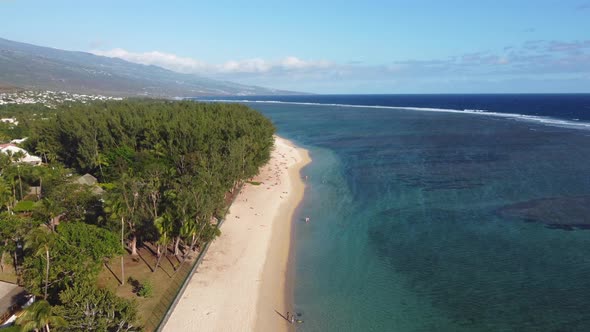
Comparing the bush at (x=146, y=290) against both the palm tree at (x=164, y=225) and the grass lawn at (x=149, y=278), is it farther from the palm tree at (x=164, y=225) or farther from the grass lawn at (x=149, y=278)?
the palm tree at (x=164, y=225)

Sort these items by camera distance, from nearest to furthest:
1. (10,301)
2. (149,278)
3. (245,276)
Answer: (10,301) < (149,278) < (245,276)

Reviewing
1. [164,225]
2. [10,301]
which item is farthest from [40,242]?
[164,225]

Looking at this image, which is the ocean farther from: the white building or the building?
the white building

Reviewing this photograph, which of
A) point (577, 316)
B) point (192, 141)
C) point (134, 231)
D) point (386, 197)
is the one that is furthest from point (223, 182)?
point (577, 316)

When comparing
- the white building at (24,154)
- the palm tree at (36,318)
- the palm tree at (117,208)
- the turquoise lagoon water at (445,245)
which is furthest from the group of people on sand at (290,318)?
the white building at (24,154)

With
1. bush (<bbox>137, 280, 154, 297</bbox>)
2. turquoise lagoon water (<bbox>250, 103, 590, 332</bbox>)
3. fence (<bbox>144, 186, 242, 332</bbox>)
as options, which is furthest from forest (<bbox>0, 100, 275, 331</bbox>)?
turquoise lagoon water (<bbox>250, 103, 590, 332</bbox>)

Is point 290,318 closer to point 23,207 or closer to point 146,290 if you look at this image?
point 146,290
